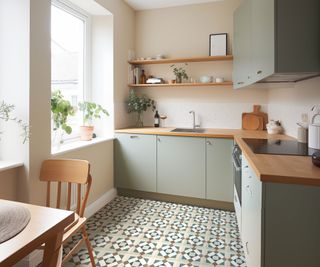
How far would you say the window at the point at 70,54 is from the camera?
102 inches

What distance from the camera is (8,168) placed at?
169 cm

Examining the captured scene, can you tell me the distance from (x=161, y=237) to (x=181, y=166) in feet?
3.12

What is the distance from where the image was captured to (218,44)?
337 cm

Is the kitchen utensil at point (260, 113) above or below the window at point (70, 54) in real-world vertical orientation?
below

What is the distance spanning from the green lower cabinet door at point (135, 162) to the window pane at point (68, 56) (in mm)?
639

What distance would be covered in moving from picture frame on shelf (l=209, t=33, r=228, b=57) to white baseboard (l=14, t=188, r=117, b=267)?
232 centimetres

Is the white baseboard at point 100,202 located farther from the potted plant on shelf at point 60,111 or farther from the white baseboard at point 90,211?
the potted plant on shelf at point 60,111

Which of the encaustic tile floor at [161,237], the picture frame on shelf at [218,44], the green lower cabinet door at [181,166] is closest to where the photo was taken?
the encaustic tile floor at [161,237]

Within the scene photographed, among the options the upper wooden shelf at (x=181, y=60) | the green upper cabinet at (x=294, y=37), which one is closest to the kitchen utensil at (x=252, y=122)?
the upper wooden shelf at (x=181, y=60)

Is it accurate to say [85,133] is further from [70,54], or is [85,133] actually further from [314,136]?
[314,136]

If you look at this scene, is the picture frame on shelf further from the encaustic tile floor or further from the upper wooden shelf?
the encaustic tile floor

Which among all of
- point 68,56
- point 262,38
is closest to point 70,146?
point 68,56

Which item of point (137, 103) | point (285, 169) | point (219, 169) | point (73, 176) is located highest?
point (137, 103)

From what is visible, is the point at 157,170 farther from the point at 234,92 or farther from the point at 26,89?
the point at 26,89
